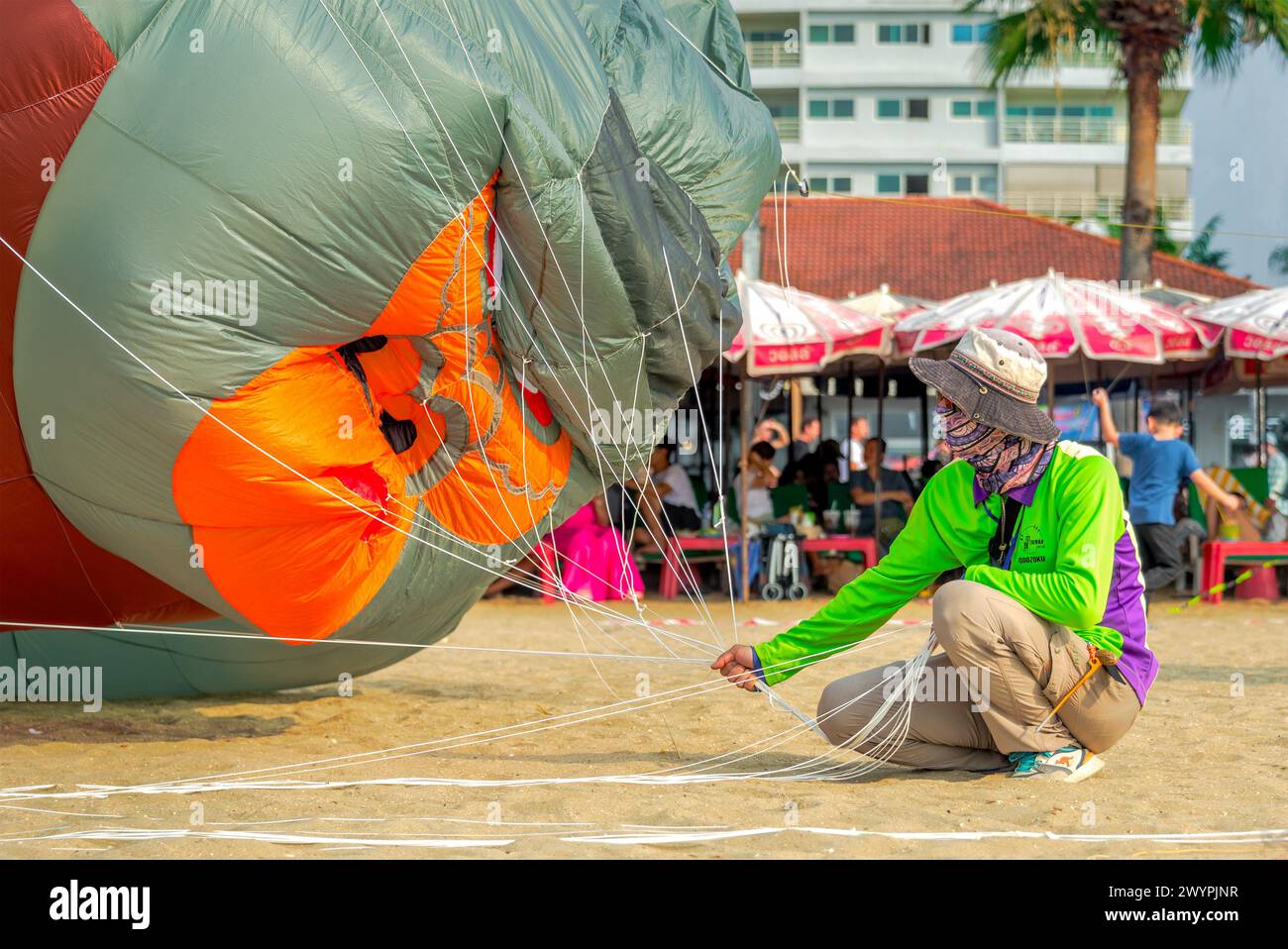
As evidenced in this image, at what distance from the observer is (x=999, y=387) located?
405 centimetres

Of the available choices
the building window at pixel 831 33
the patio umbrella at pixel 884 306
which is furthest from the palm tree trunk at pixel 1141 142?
the building window at pixel 831 33

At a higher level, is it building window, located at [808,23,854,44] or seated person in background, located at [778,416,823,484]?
building window, located at [808,23,854,44]

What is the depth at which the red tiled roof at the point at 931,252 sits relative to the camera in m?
26.5

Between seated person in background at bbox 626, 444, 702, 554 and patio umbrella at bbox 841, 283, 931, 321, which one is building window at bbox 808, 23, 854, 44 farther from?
seated person in background at bbox 626, 444, 702, 554

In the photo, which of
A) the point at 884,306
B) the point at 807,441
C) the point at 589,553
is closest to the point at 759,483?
the point at 807,441

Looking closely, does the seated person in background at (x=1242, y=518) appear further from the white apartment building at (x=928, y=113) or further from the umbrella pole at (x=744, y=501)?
the white apartment building at (x=928, y=113)

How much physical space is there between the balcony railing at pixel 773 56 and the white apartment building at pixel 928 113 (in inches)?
1.8

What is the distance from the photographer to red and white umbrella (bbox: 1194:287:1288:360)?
11547mm

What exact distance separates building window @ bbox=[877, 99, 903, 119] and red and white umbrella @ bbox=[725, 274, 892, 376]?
34.5m

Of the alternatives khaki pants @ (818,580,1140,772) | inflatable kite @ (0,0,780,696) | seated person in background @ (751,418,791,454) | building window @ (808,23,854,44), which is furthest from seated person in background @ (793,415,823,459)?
building window @ (808,23,854,44)

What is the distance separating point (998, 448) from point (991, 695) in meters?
0.75

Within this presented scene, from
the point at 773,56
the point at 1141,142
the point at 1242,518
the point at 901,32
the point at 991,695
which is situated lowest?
the point at 1242,518

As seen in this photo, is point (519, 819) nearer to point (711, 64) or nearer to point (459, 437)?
point (459, 437)

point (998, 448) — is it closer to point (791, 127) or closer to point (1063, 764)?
point (1063, 764)
